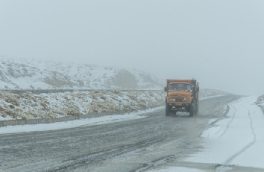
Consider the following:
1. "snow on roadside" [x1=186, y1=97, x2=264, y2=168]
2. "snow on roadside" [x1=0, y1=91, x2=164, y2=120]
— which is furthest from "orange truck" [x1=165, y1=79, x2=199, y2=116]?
"snow on roadside" [x1=186, y1=97, x2=264, y2=168]

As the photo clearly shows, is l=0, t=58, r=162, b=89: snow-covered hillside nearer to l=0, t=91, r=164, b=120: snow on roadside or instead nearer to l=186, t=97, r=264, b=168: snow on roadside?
l=0, t=91, r=164, b=120: snow on roadside

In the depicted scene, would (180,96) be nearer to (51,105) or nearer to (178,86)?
(178,86)

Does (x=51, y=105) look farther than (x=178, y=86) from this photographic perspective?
No

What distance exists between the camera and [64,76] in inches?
4151

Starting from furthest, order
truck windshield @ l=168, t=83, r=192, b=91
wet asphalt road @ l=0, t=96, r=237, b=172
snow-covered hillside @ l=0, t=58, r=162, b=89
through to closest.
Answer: snow-covered hillside @ l=0, t=58, r=162, b=89 < truck windshield @ l=168, t=83, r=192, b=91 < wet asphalt road @ l=0, t=96, r=237, b=172

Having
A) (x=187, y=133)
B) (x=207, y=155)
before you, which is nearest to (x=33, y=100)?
A: (x=187, y=133)

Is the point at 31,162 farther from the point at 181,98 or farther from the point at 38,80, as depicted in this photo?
the point at 38,80

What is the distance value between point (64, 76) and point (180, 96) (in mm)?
67787

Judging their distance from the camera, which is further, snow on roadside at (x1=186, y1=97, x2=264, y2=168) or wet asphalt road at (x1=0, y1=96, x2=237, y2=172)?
snow on roadside at (x1=186, y1=97, x2=264, y2=168)

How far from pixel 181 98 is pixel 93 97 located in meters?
9.97

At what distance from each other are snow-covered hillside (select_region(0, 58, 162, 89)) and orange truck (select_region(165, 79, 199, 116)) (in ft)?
88.8

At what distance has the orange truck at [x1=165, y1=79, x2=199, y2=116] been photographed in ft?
131

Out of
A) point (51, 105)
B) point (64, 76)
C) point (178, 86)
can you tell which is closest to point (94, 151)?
point (51, 105)

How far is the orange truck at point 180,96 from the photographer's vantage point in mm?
39875
